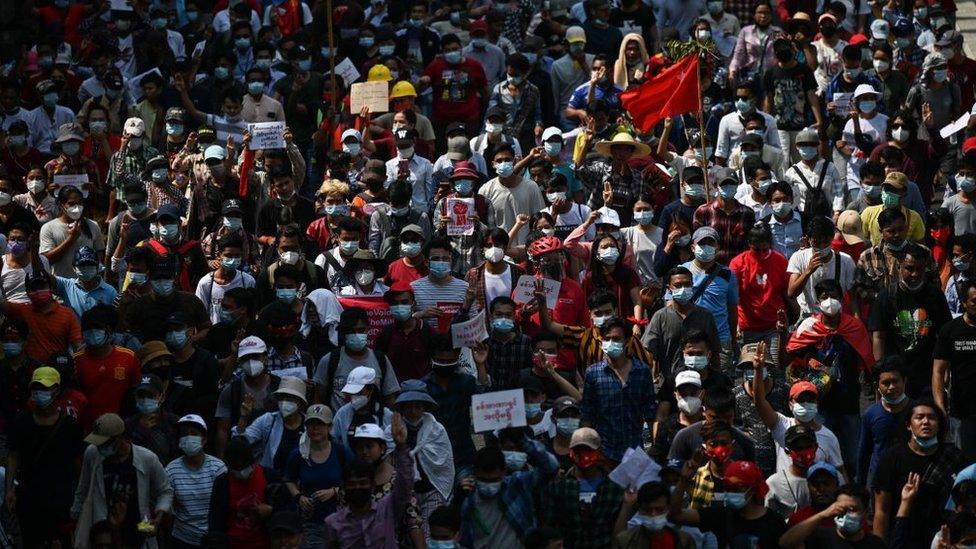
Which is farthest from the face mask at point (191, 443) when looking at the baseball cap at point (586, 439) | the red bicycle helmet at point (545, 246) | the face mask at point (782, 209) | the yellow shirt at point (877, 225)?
the yellow shirt at point (877, 225)

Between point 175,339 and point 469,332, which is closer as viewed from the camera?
point 469,332

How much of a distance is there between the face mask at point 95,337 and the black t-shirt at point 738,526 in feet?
17.0

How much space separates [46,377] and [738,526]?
5377mm

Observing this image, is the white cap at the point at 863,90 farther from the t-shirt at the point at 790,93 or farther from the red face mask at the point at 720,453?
the red face mask at the point at 720,453


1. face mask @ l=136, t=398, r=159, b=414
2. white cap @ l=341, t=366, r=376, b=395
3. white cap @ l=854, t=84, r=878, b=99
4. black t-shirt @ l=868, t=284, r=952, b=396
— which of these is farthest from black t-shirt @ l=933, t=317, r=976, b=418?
white cap @ l=854, t=84, r=878, b=99

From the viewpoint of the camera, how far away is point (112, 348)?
18.1m

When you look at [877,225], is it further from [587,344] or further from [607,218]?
[587,344]

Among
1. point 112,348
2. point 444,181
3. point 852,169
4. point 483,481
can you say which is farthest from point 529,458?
point 852,169

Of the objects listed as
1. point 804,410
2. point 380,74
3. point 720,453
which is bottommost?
point 380,74

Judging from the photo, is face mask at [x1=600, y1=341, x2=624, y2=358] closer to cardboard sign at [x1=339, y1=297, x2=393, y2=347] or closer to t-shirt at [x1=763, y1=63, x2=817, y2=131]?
cardboard sign at [x1=339, y1=297, x2=393, y2=347]

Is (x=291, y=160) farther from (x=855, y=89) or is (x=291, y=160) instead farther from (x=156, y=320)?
(x=855, y=89)

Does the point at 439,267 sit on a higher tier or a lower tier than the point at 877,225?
higher

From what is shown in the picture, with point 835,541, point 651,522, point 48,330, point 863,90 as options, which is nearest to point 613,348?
point 651,522

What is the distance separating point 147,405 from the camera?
56.2 feet
